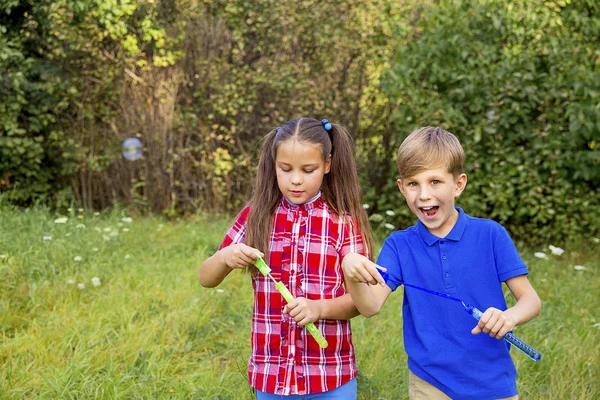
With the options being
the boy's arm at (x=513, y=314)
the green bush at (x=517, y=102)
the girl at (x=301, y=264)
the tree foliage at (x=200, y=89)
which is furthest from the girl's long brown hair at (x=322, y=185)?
the tree foliage at (x=200, y=89)

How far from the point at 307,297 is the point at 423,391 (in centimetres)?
42

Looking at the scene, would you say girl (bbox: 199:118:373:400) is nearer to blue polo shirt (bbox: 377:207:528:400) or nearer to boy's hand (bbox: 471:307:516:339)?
blue polo shirt (bbox: 377:207:528:400)

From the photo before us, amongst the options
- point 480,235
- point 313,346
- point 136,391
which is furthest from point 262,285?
point 136,391

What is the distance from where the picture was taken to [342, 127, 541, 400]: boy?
73.5 inches

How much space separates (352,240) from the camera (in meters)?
2.08

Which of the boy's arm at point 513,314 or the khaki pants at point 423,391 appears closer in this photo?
the boy's arm at point 513,314

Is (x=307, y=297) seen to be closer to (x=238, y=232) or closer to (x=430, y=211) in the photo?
(x=238, y=232)

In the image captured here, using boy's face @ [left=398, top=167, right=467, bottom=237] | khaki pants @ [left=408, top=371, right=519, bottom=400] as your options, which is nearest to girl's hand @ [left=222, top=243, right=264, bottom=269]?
boy's face @ [left=398, top=167, right=467, bottom=237]

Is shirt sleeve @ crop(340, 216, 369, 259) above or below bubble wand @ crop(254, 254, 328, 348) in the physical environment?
above

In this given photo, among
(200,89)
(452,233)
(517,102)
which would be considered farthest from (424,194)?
(200,89)

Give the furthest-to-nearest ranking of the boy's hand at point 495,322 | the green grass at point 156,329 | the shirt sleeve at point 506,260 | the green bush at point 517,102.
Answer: the green bush at point 517,102, the green grass at point 156,329, the shirt sleeve at point 506,260, the boy's hand at point 495,322

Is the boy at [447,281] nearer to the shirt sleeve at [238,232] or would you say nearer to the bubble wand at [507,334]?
the bubble wand at [507,334]

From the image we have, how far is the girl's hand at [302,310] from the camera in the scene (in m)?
1.88

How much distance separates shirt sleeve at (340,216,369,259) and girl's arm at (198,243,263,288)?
0.27 meters
